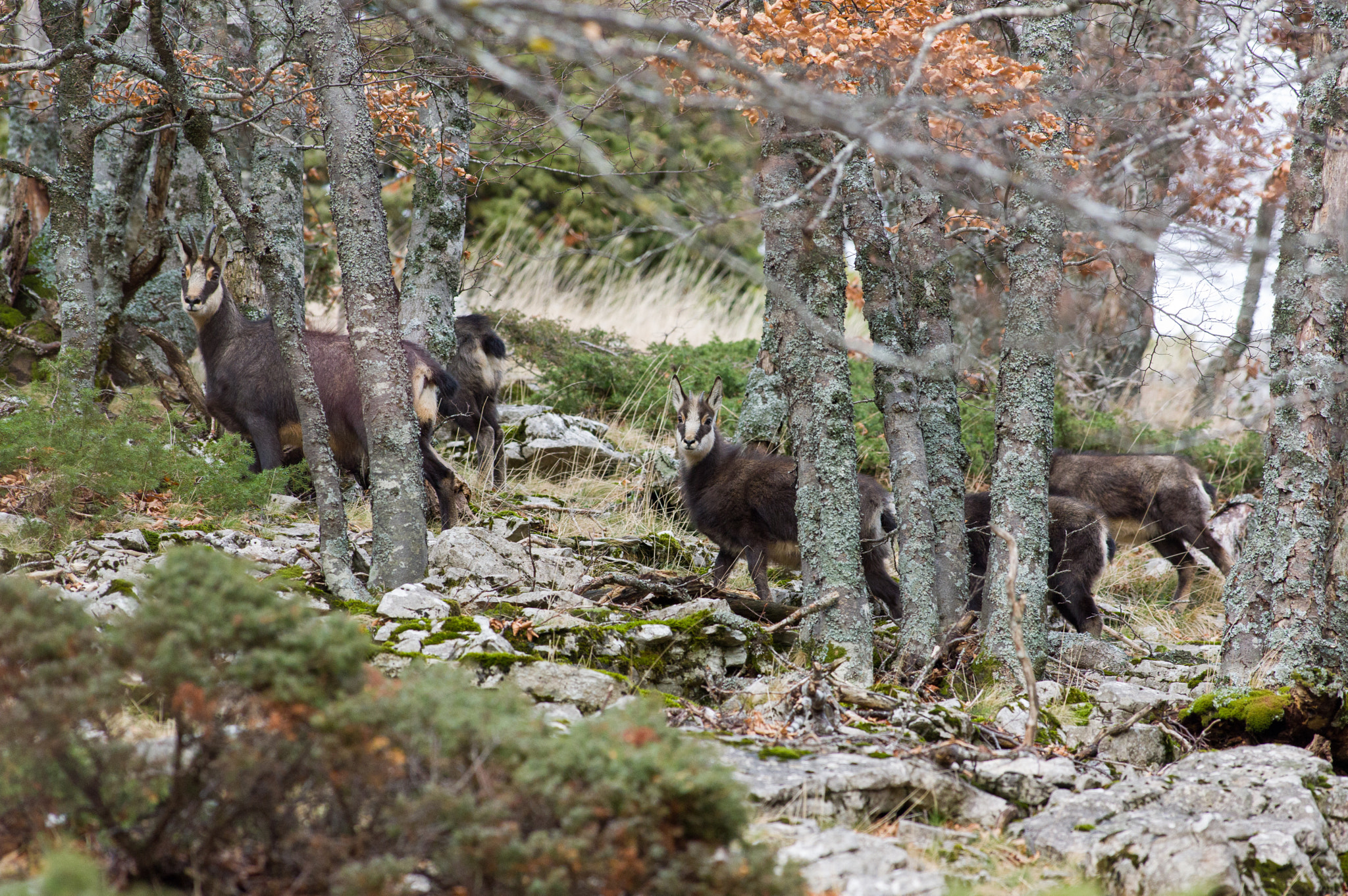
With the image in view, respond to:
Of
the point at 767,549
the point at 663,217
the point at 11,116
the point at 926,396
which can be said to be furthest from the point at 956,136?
the point at 11,116

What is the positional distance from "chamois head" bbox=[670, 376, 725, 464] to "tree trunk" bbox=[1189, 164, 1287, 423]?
3459 millimetres

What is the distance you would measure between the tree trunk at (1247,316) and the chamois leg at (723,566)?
3.38 m

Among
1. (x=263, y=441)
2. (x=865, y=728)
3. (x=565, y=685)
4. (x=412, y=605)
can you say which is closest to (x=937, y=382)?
(x=865, y=728)

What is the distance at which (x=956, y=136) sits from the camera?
22.6ft

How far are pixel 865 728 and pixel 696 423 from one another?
4028mm

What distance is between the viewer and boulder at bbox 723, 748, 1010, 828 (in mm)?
3764

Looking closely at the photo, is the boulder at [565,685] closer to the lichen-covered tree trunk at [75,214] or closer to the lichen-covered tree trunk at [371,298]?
the lichen-covered tree trunk at [371,298]

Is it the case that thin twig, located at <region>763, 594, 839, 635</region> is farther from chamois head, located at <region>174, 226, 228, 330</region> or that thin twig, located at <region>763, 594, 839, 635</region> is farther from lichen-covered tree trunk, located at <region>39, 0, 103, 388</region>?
chamois head, located at <region>174, 226, 228, 330</region>

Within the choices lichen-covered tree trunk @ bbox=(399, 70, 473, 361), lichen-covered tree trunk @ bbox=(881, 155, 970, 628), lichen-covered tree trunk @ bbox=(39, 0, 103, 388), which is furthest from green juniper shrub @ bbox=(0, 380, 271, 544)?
lichen-covered tree trunk @ bbox=(881, 155, 970, 628)

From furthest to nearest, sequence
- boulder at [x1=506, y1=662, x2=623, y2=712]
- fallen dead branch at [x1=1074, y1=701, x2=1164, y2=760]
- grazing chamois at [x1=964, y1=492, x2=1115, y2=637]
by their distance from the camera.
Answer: grazing chamois at [x1=964, y1=492, x2=1115, y2=637], fallen dead branch at [x1=1074, y1=701, x2=1164, y2=760], boulder at [x1=506, y1=662, x2=623, y2=712]

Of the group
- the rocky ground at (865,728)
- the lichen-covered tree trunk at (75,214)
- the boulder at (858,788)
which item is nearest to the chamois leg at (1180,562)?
the rocky ground at (865,728)

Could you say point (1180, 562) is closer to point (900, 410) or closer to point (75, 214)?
point (900, 410)

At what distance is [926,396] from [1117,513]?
13.8ft

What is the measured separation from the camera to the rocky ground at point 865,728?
139 inches
